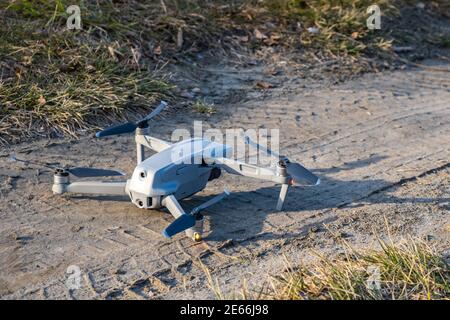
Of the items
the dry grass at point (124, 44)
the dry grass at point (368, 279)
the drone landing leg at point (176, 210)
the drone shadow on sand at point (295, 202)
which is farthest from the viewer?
the dry grass at point (124, 44)

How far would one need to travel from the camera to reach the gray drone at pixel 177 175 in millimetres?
4969

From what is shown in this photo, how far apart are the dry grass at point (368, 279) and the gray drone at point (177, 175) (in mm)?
679

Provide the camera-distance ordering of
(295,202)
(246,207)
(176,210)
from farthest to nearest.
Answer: (295,202), (246,207), (176,210)

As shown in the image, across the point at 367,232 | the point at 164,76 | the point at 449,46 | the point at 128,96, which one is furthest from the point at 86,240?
the point at 449,46

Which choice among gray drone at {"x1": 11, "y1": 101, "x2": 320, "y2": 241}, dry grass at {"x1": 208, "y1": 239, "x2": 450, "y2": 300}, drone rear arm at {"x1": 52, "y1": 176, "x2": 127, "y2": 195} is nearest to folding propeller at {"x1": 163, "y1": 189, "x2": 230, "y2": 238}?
gray drone at {"x1": 11, "y1": 101, "x2": 320, "y2": 241}

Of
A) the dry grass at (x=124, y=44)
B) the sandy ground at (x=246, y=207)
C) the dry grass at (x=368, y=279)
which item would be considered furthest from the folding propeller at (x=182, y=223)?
the dry grass at (x=124, y=44)

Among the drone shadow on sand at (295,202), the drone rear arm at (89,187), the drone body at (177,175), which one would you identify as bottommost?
the drone shadow on sand at (295,202)

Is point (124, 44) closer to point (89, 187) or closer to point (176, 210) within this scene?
point (89, 187)

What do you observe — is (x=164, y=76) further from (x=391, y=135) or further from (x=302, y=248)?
(x=302, y=248)

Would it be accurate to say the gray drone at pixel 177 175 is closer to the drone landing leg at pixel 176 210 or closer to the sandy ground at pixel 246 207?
the drone landing leg at pixel 176 210

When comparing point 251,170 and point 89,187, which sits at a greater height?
point 251,170

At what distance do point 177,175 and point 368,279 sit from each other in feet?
4.44

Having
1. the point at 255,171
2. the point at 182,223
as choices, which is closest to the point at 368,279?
the point at 182,223

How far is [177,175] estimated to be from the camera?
5062 mm
